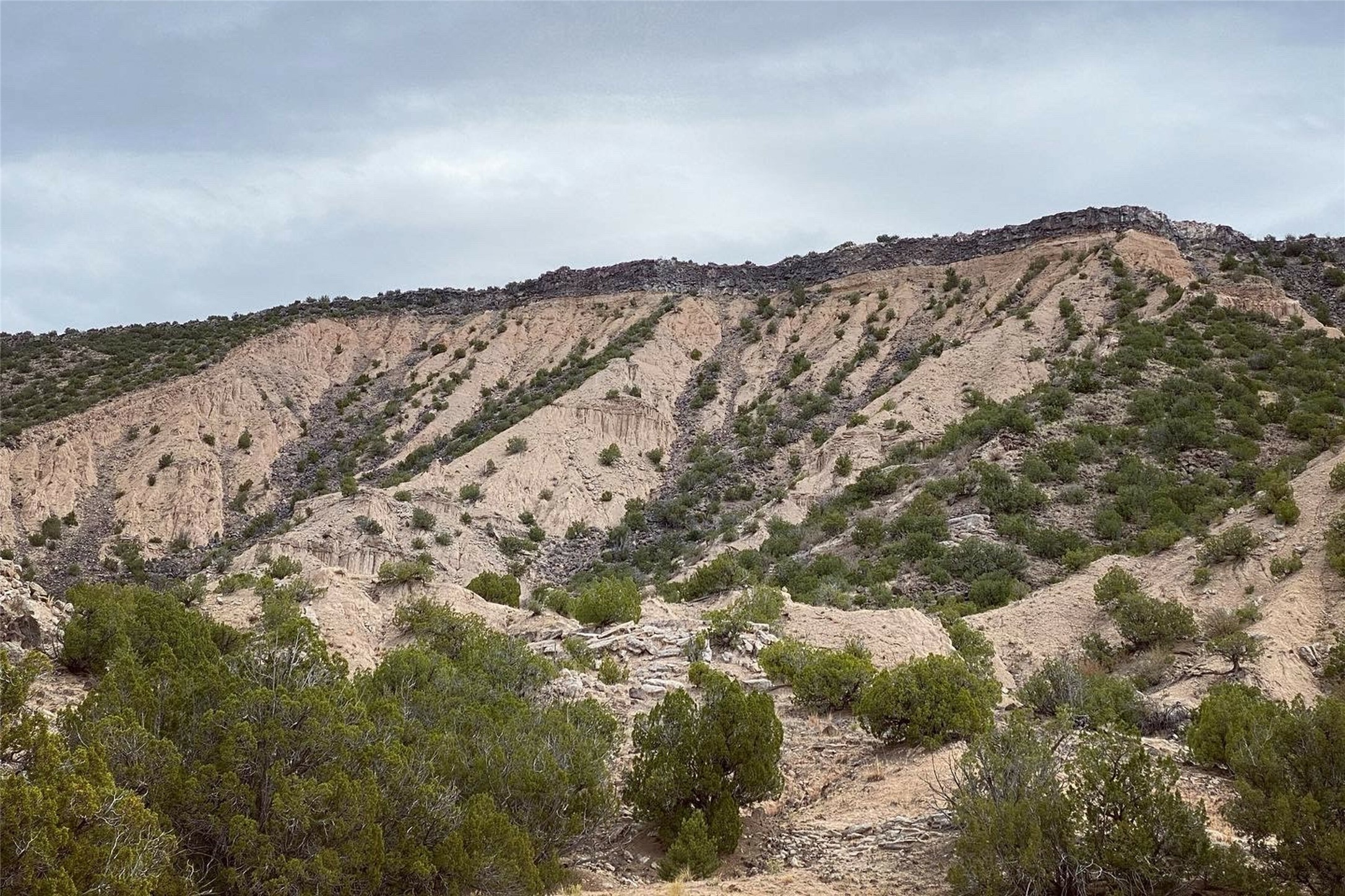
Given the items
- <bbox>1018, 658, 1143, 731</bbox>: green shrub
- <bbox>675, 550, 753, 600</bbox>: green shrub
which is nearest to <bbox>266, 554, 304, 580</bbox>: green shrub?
<bbox>675, 550, 753, 600</bbox>: green shrub

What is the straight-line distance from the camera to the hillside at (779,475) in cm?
1523

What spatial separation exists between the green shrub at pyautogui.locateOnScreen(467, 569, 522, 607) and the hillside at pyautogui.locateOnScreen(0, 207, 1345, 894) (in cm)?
49

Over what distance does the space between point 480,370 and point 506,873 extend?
41.2 metres

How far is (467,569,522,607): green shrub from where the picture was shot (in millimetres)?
22828

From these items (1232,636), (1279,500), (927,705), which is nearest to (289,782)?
(927,705)

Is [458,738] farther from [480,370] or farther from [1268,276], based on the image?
[1268,276]

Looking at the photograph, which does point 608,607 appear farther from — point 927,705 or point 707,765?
point 707,765

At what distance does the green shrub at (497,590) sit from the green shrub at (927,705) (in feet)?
37.6

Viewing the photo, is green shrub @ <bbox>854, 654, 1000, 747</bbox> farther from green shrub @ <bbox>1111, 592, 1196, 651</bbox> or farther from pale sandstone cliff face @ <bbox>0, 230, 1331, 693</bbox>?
pale sandstone cliff face @ <bbox>0, 230, 1331, 693</bbox>

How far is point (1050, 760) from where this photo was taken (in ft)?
28.7

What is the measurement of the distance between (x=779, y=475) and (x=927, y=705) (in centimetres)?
2516

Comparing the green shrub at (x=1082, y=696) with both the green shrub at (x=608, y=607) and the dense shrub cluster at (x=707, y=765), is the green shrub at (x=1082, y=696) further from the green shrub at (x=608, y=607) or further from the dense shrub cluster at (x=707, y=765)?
the green shrub at (x=608, y=607)

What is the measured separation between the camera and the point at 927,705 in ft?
40.5

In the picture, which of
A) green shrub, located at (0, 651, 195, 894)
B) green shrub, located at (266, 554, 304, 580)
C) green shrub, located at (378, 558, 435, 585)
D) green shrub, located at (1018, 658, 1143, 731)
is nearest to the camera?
green shrub, located at (0, 651, 195, 894)
